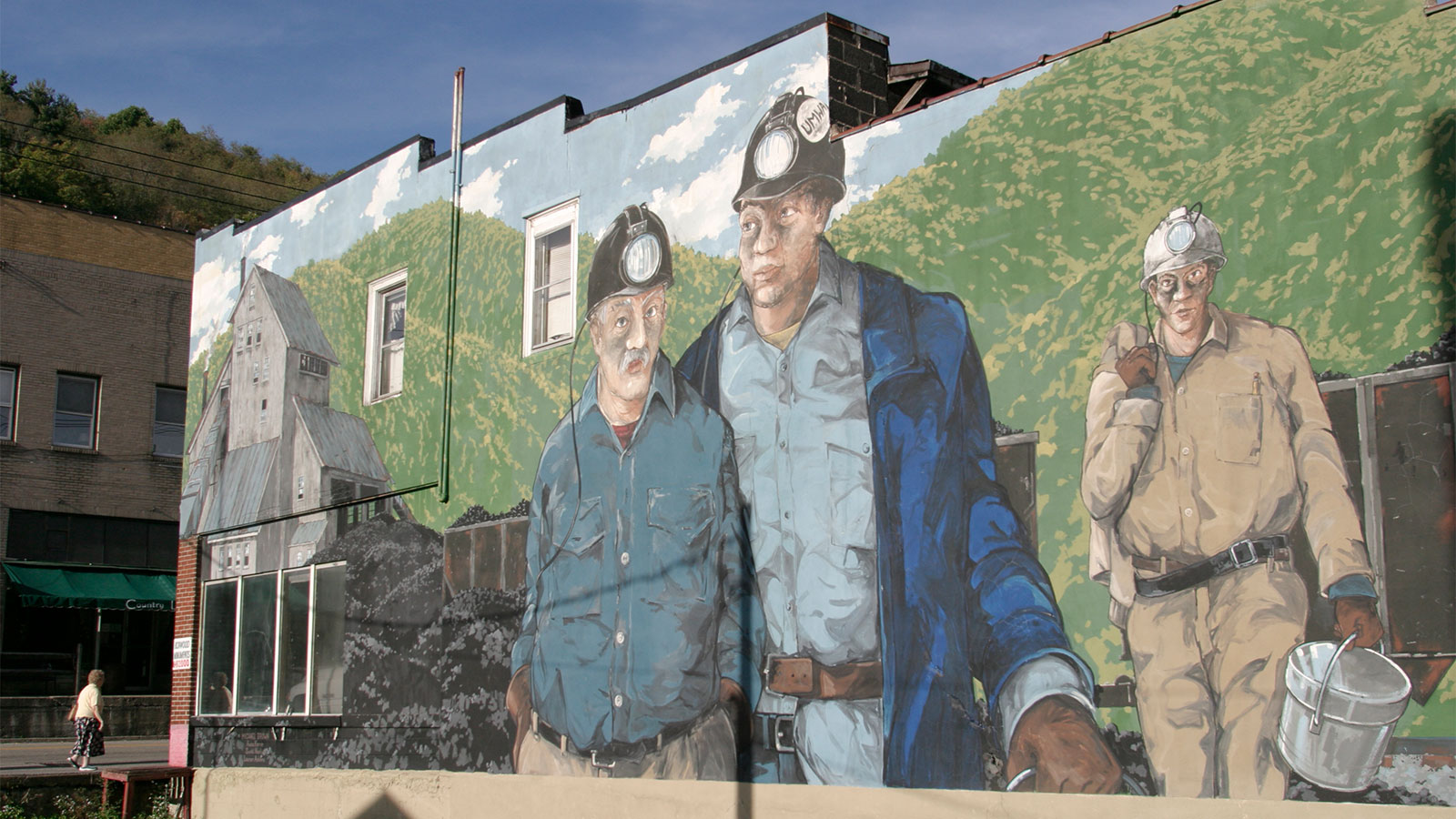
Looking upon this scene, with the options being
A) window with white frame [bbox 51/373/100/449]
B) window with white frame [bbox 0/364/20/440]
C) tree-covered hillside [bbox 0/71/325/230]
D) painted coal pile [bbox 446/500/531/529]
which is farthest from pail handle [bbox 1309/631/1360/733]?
tree-covered hillside [bbox 0/71/325/230]

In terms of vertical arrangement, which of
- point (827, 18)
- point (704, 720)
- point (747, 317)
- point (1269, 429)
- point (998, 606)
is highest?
point (827, 18)

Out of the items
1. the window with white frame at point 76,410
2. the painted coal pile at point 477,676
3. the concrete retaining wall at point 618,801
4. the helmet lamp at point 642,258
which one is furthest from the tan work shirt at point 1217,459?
the window with white frame at point 76,410

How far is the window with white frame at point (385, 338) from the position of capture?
14.9 m

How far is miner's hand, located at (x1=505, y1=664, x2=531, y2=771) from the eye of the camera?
12.1 m

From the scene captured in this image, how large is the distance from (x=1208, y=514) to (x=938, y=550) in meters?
2.01

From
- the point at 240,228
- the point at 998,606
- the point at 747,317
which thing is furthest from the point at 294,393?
the point at 998,606

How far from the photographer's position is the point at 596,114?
12.8 meters

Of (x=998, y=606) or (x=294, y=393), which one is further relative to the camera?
(x=294, y=393)

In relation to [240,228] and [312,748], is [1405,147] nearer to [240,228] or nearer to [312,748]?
[312,748]

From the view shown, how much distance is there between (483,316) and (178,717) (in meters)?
7.52

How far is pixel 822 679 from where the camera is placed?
9.80 m

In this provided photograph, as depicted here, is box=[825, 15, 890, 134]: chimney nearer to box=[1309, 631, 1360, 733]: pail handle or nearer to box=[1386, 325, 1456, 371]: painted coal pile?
box=[1386, 325, 1456, 371]: painted coal pile

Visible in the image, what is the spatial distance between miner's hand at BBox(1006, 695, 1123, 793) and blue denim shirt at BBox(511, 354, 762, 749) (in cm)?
243

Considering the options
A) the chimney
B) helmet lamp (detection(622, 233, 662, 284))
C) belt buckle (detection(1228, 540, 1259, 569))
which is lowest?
belt buckle (detection(1228, 540, 1259, 569))
